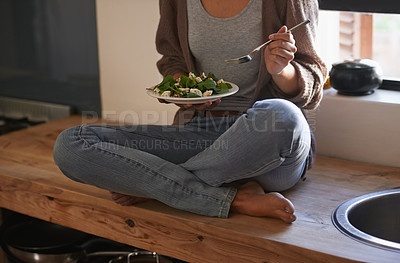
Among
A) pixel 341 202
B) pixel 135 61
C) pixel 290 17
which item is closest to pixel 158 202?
pixel 341 202

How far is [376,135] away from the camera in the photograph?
5.76ft

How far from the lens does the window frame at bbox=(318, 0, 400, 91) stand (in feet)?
5.80

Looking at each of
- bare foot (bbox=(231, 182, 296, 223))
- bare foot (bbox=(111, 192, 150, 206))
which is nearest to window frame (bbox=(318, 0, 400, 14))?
bare foot (bbox=(231, 182, 296, 223))

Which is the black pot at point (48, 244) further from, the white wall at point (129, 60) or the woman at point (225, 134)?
the white wall at point (129, 60)

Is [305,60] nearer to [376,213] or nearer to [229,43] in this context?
[229,43]

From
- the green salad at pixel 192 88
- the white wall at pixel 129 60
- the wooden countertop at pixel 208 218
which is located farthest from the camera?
the white wall at pixel 129 60

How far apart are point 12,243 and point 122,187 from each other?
0.63m

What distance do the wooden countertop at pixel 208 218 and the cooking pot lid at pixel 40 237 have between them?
152 millimetres

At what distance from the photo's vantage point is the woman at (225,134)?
4.56 feet

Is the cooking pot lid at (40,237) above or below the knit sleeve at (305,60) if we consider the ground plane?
below

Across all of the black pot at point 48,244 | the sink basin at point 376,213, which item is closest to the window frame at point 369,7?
the sink basin at point 376,213

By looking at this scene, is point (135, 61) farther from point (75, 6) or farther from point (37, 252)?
point (37, 252)

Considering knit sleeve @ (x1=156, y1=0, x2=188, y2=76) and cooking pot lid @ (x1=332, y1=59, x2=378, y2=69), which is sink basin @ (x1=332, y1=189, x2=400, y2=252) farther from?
knit sleeve @ (x1=156, y1=0, x2=188, y2=76)

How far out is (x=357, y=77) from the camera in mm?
1770
